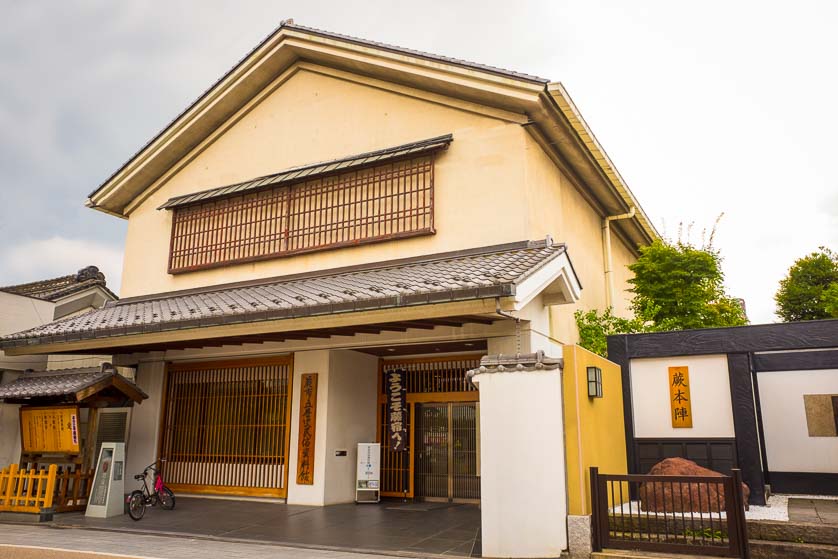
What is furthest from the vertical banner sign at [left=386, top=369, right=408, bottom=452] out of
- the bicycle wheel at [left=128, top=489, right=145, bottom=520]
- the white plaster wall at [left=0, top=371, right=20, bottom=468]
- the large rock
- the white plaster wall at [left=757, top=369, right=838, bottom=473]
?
the white plaster wall at [left=0, top=371, right=20, bottom=468]

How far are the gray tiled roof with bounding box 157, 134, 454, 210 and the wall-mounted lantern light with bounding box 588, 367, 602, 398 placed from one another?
492 centimetres

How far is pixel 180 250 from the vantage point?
13656 millimetres

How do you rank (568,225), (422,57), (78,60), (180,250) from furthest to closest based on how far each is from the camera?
(78,60)
(180,250)
(568,225)
(422,57)

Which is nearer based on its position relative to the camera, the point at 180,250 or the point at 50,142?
the point at 180,250

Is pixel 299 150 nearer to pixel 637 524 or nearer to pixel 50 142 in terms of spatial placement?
pixel 637 524

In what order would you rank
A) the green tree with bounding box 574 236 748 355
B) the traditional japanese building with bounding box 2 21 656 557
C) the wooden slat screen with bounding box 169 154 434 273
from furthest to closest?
the green tree with bounding box 574 236 748 355 → the wooden slat screen with bounding box 169 154 434 273 → the traditional japanese building with bounding box 2 21 656 557

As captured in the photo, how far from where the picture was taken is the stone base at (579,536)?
21.6 ft

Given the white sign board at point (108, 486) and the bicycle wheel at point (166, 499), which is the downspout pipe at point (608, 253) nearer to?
the bicycle wheel at point (166, 499)

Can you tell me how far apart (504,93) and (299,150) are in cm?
490

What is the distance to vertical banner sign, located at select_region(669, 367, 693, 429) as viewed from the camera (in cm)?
977

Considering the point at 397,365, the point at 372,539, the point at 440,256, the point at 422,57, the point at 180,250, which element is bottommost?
the point at 372,539

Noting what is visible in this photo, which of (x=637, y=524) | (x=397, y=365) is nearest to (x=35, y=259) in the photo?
(x=397, y=365)

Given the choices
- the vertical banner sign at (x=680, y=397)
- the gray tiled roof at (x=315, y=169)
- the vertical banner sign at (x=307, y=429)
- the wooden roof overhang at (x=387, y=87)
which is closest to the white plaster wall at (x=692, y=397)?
the vertical banner sign at (x=680, y=397)

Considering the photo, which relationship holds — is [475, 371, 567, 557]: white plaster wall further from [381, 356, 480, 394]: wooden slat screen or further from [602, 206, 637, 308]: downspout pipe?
[602, 206, 637, 308]: downspout pipe
